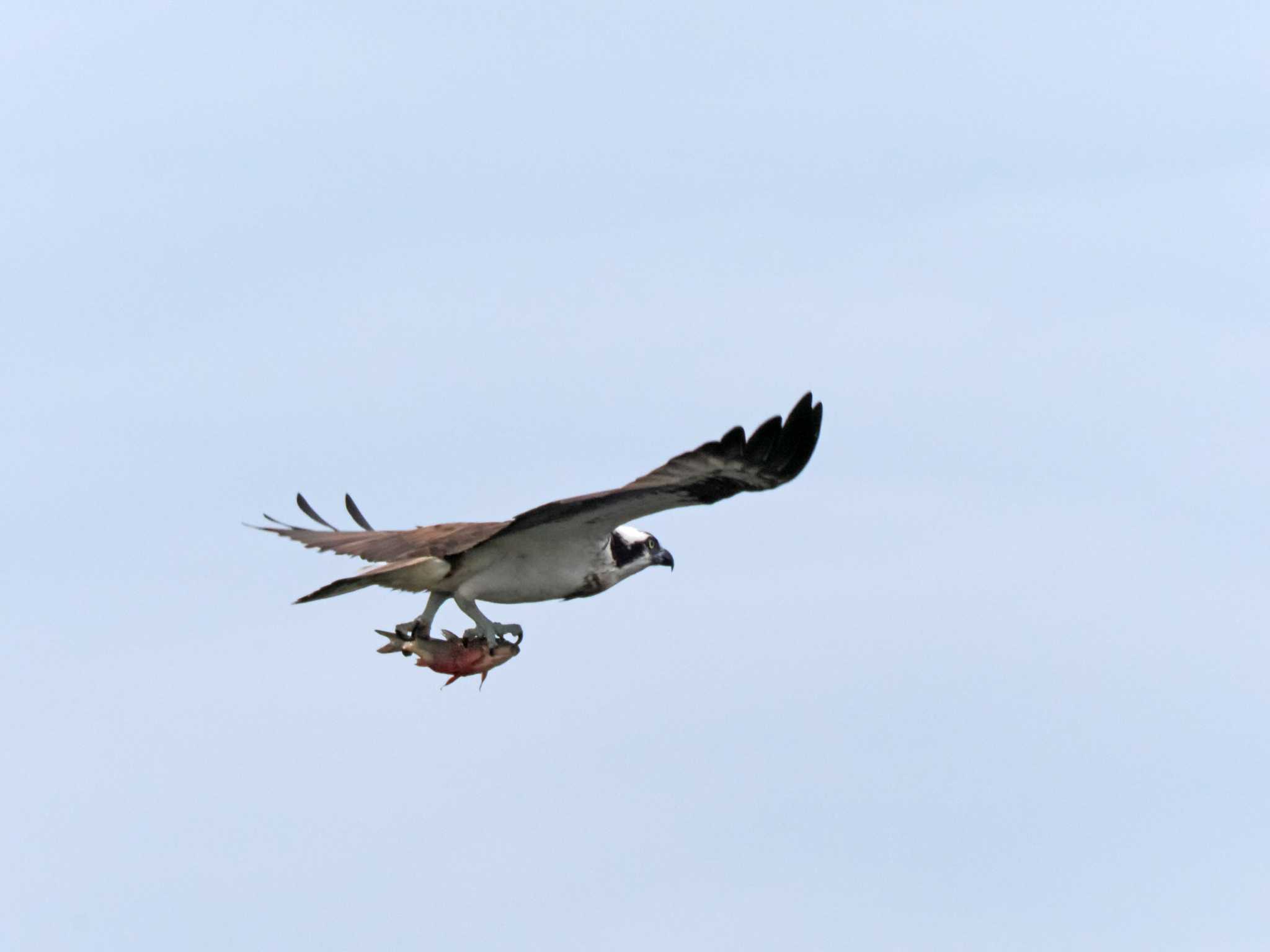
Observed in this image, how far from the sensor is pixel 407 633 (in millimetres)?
17281

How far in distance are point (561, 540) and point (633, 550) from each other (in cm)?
105

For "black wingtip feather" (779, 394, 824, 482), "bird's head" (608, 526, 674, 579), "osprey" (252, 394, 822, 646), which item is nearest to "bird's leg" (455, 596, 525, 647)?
"osprey" (252, 394, 822, 646)

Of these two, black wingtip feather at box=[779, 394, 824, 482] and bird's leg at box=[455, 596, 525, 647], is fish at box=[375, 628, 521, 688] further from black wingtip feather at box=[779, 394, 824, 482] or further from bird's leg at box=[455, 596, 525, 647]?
black wingtip feather at box=[779, 394, 824, 482]

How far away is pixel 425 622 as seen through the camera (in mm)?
17406

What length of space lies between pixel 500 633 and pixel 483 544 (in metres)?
0.81

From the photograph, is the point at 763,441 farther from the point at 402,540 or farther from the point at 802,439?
the point at 402,540

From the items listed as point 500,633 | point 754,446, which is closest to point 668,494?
point 754,446

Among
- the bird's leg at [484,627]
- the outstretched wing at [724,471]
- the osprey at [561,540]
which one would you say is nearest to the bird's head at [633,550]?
the osprey at [561,540]

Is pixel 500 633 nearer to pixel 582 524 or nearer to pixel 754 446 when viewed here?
pixel 582 524

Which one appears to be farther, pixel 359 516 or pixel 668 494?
pixel 359 516

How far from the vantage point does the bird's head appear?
59.6 ft

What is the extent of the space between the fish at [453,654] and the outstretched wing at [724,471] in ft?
4.18

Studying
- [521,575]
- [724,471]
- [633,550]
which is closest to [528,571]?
[521,575]

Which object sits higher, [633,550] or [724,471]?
[633,550]
